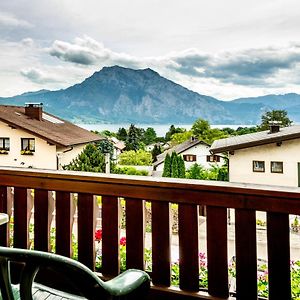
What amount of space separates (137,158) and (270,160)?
2.19 ft

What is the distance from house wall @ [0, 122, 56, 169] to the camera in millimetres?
1993

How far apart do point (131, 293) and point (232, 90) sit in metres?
1.48

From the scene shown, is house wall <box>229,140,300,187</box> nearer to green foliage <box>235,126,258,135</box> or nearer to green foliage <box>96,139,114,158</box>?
green foliage <box>235,126,258,135</box>

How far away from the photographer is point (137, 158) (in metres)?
1.98

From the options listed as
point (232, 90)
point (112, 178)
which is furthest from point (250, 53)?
point (112, 178)

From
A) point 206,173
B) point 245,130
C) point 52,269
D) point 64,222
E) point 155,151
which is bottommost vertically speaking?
point 64,222

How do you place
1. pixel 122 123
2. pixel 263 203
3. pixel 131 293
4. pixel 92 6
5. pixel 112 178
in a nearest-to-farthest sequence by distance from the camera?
pixel 131 293
pixel 263 203
pixel 112 178
pixel 122 123
pixel 92 6

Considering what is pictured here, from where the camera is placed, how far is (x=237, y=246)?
1.70 metres

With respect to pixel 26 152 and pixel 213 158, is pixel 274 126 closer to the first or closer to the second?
pixel 213 158

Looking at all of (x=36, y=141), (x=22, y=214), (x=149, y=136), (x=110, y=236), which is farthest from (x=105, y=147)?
(x=22, y=214)

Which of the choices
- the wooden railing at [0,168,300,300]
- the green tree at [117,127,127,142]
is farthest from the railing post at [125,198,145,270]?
the green tree at [117,127,127,142]

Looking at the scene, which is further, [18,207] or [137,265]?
[18,207]

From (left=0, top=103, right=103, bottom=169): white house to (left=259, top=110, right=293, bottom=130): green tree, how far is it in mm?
860

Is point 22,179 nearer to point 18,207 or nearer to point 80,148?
point 18,207
